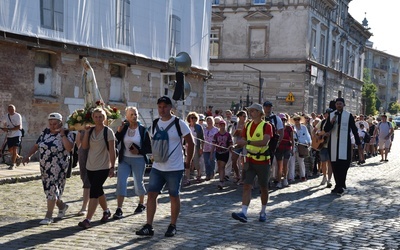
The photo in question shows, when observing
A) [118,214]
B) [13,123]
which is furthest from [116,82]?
[118,214]


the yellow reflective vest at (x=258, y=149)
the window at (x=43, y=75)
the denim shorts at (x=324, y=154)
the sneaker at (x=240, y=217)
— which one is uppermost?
the window at (x=43, y=75)

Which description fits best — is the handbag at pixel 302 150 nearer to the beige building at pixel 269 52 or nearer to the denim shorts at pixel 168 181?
the denim shorts at pixel 168 181

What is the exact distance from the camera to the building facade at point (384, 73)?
339ft

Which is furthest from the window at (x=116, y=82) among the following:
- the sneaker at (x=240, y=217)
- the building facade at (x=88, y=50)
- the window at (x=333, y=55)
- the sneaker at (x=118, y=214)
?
the window at (x=333, y=55)

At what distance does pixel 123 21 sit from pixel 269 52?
19.1 meters

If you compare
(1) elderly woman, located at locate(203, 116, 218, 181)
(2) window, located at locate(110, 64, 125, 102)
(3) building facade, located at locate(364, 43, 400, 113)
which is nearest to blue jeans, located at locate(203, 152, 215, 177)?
(1) elderly woman, located at locate(203, 116, 218, 181)

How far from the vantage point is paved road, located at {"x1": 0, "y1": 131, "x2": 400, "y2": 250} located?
7645mm

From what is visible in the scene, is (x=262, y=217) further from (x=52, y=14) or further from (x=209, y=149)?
(x=52, y=14)

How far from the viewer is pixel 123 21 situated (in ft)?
73.9

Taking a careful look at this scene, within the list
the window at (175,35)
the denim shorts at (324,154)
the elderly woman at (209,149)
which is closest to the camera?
the denim shorts at (324,154)

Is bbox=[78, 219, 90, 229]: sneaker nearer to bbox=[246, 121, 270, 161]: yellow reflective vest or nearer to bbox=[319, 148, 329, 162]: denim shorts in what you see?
bbox=[246, 121, 270, 161]: yellow reflective vest

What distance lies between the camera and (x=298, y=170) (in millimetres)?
16062

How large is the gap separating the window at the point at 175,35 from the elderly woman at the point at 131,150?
16761mm

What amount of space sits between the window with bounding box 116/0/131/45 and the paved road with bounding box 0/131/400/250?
997cm
